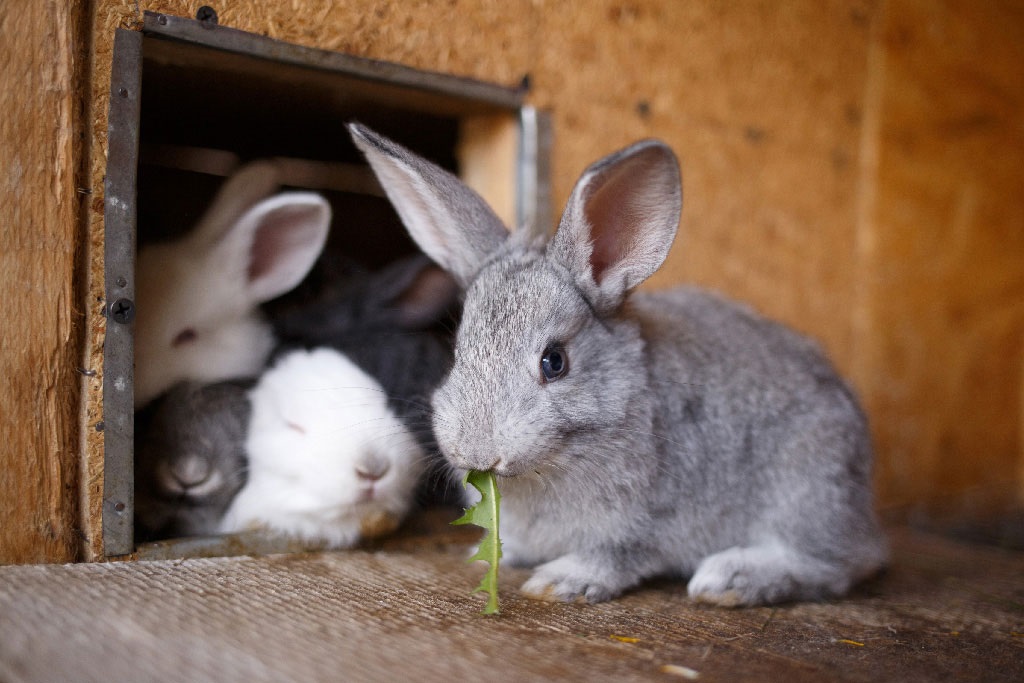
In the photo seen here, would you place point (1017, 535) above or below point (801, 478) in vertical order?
below

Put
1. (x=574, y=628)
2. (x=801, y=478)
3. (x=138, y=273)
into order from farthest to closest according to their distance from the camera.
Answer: (x=138, y=273), (x=801, y=478), (x=574, y=628)

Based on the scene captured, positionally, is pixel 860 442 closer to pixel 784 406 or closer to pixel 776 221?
pixel 784 406

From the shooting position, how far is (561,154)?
121 inches

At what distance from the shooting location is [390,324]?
296 cm

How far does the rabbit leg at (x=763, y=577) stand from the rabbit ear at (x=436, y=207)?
1.07m

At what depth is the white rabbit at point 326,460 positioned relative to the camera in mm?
2502

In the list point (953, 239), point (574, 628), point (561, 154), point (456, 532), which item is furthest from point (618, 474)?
point (953, 239)

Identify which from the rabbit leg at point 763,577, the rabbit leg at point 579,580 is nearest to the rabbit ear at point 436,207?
the rabbit leg at point 579,580

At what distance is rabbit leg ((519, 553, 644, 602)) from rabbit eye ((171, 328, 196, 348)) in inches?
52.9

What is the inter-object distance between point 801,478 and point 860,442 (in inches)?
11.3

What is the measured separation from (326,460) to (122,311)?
676 mm

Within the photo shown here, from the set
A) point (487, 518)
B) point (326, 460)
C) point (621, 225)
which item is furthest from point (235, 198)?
point (487, 518)

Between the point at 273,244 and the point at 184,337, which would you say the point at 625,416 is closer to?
the point at 273,244

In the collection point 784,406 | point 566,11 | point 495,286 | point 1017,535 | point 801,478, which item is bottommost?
point 1017,535
